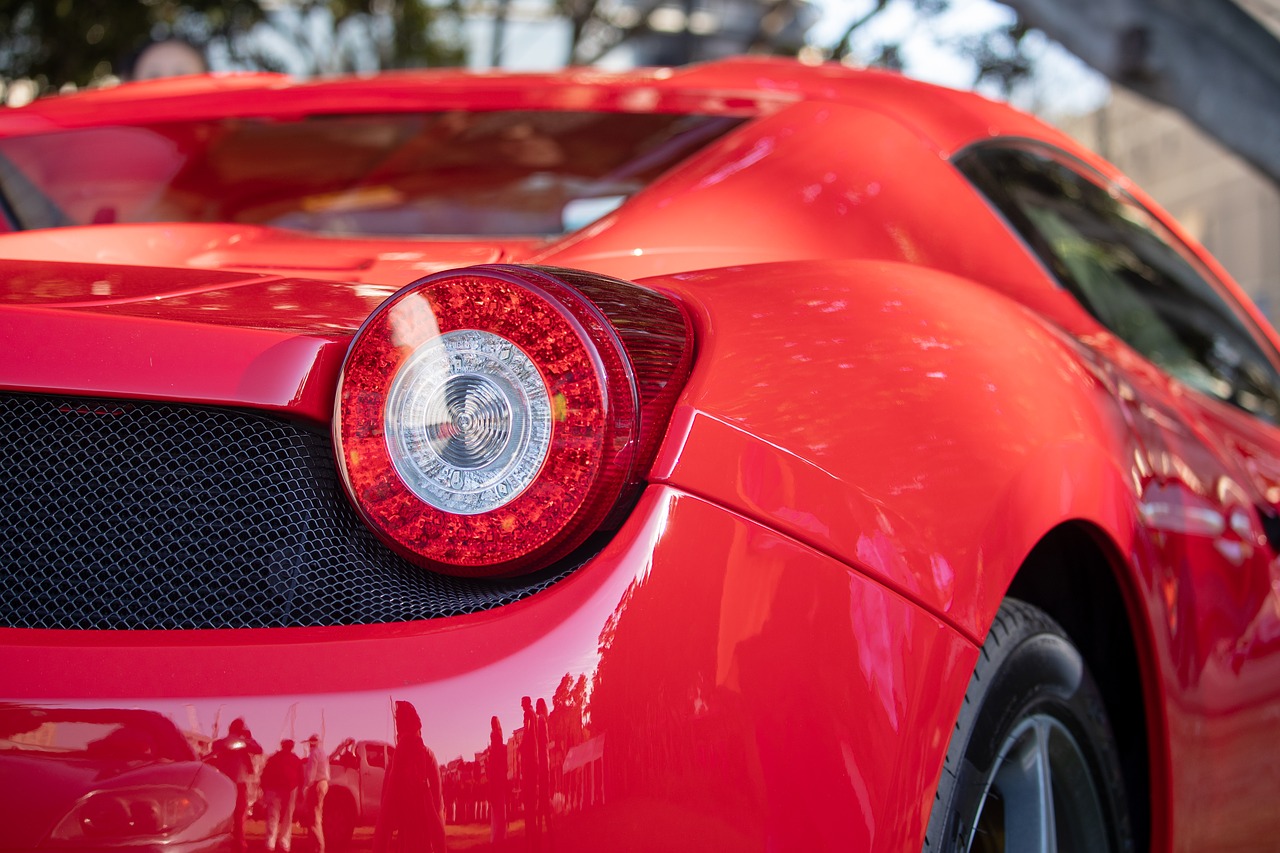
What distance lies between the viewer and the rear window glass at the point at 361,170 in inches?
94.7

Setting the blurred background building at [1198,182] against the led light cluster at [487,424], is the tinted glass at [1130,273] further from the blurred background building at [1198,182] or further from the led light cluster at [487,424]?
the blurred background building at [1198,182]

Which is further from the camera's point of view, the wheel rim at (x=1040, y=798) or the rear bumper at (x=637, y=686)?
the wheel rim at (x=1040, y=798)

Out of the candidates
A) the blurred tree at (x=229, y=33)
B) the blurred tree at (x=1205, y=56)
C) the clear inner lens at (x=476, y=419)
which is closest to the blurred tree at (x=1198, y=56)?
the blurred tree at (x=1205, y=56)

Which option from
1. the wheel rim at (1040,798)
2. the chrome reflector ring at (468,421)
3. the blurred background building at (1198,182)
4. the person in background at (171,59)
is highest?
the chrome reflector ring at (468,421)

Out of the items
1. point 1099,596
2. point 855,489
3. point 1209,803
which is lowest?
point 1209,803

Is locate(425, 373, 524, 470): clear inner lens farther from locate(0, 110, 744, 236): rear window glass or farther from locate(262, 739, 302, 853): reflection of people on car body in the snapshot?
locate(0, 110, 744, 236): rear window glass

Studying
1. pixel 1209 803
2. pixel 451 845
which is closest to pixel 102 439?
pixel 451 845

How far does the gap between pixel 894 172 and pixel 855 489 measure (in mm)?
880

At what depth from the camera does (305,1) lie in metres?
12.9

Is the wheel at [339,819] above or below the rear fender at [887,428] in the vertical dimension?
below

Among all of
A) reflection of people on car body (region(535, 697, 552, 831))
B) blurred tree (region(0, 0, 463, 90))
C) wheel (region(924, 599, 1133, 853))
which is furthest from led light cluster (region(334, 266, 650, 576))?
blurred tree (region(0, 0, 463, 90))

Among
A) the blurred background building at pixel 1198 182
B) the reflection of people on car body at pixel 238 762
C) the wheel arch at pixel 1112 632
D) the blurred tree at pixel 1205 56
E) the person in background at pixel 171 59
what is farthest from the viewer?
the blurred background building at pixel 1198 182

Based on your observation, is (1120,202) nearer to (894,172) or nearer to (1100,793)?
(894,172)

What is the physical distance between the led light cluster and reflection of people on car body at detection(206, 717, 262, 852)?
0.23 metres
